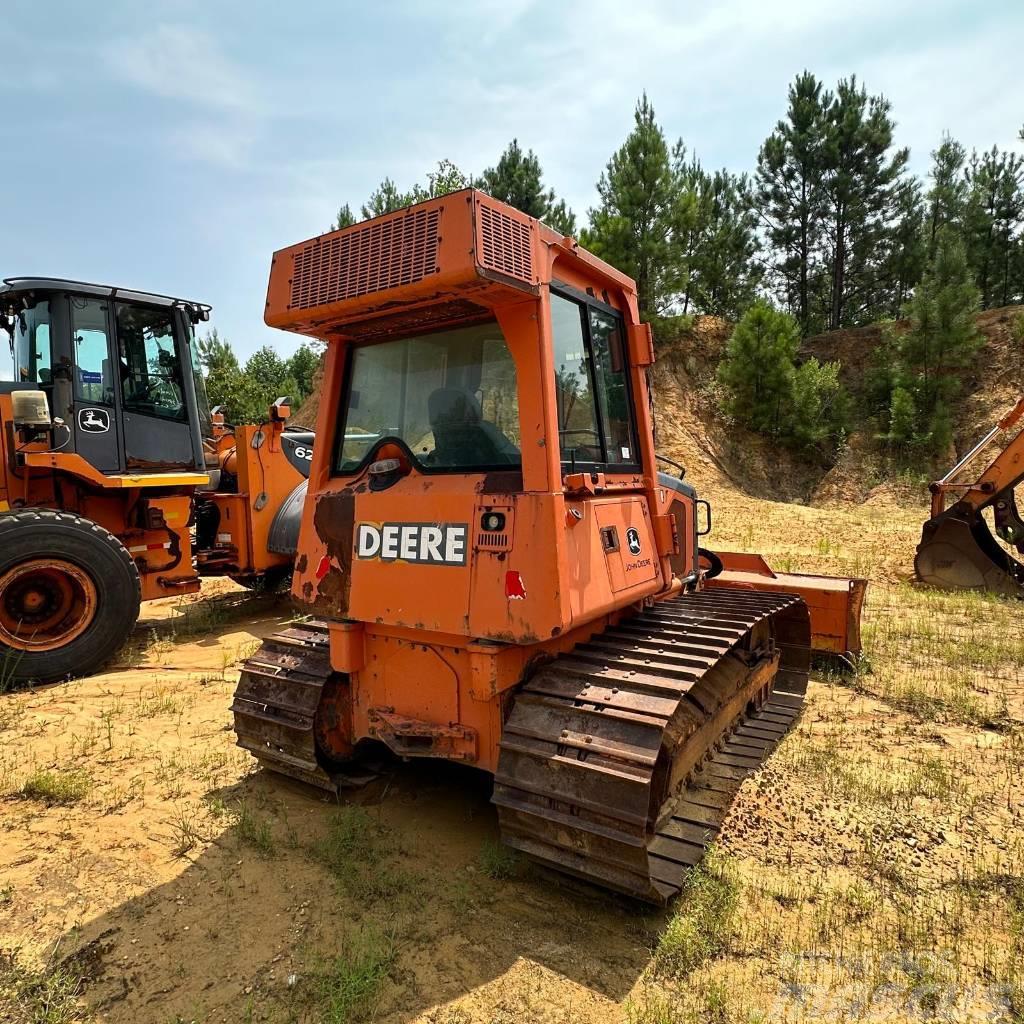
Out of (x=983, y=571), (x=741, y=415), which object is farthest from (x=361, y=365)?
(x=741, y=415)

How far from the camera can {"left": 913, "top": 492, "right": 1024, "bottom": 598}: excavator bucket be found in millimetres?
8805

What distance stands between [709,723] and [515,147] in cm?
2548

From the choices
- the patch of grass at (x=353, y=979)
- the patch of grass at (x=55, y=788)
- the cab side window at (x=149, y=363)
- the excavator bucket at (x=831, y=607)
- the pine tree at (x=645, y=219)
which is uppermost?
the pine tree at (x=645, y=219)

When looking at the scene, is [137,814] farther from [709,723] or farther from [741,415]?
[741,415]

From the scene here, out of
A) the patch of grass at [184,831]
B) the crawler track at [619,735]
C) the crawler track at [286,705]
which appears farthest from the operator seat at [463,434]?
the patch of grass at [184,831]

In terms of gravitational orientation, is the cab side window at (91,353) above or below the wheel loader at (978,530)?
above

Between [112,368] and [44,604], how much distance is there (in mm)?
2198

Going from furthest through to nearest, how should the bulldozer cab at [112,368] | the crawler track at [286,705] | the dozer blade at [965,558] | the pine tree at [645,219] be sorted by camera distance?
the pine tree at [645,219]
the dozer blade at [965,558]
the bulldozer cab at [112,368]
the crawler track at [286,705]

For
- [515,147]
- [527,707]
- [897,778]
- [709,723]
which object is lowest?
[897,778]

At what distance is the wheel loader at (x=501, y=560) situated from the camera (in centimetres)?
270

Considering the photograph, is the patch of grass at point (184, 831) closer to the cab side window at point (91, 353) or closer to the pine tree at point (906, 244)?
the cab side window at point (91, 353)

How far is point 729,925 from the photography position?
275 centimetres

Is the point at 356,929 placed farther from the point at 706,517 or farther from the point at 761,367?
the point at 761,367

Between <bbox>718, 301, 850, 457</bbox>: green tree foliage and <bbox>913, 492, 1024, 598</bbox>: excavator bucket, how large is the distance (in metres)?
13.9
